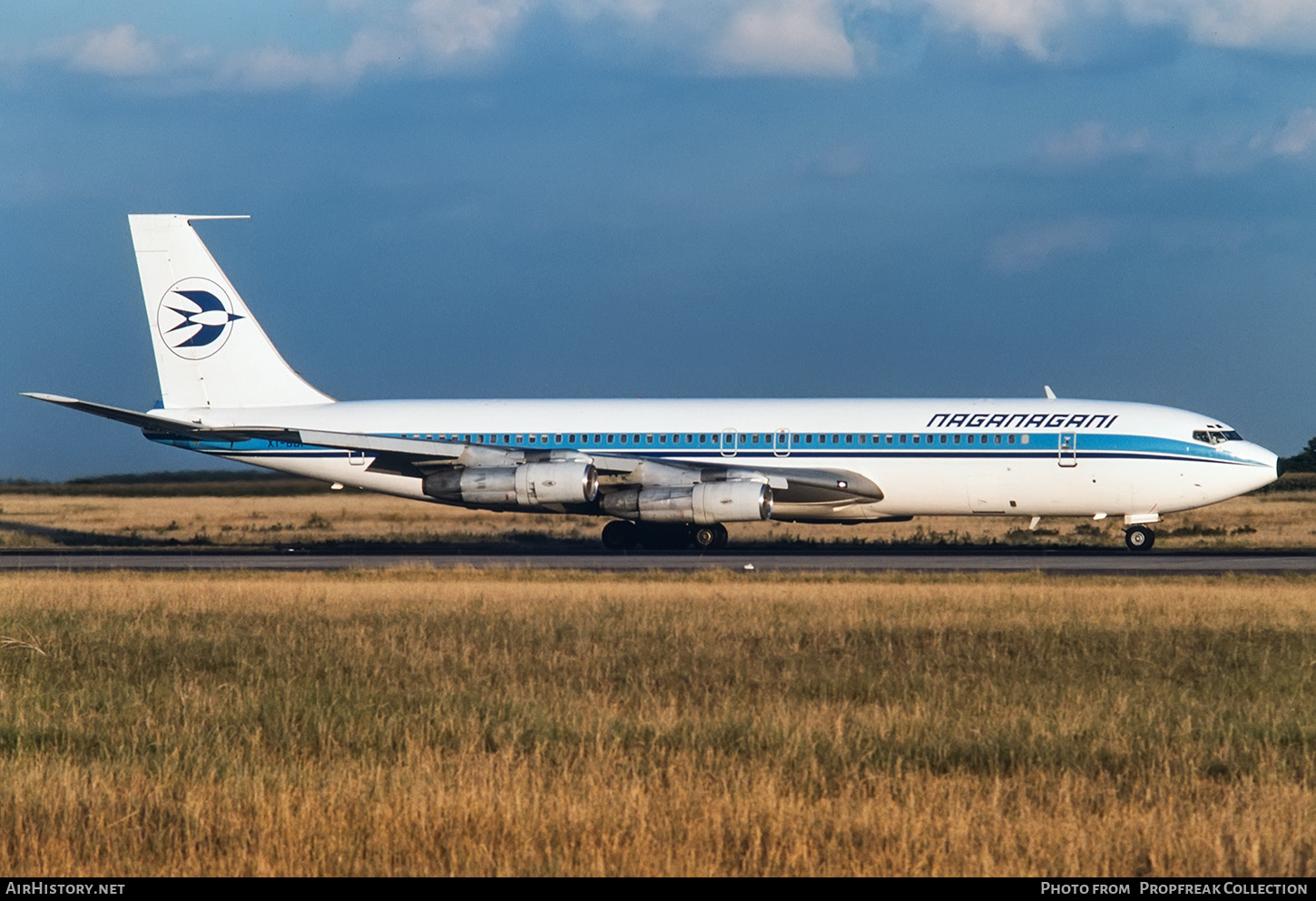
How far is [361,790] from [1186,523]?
52.0 m

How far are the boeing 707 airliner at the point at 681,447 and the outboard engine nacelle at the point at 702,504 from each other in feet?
0.16

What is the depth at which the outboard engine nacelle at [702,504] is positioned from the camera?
3556 cm

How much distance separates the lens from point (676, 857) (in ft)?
28.0

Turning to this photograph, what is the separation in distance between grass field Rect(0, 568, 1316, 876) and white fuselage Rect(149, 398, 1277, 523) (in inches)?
586

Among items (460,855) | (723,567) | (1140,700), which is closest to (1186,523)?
(723,567)

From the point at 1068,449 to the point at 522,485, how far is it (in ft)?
44.6

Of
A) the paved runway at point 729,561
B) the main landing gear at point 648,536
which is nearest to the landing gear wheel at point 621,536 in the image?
the main landing gear at point 648,536

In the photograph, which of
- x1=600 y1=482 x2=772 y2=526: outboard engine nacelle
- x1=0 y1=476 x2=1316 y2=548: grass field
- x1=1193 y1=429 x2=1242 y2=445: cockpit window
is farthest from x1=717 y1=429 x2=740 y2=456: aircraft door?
x1=1193 y1=429 x2=1242 y2=445: cockpit window

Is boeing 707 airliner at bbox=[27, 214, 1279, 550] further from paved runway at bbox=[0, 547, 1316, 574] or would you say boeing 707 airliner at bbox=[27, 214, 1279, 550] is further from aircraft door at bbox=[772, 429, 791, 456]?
paved runway at bbox=[0, 547, 1316, 574]

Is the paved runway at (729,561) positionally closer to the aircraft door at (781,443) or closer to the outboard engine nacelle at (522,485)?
the outboard engine nacelle at (522,485)

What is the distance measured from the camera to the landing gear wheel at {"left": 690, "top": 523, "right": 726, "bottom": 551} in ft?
125

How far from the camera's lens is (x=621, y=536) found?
39.7m

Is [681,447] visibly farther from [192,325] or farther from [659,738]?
[659,738]

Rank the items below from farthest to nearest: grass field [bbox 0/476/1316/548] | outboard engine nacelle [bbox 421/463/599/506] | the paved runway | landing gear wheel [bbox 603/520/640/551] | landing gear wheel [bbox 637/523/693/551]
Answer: grass field [bbox 0/476/1316/548] < landing gear wheel [bbox 603/520/640/551] < landing gear wheel [bbox 637/523/693/551] < outboard engine nacelle [bbox 421/463/599/506] < the paved runway
